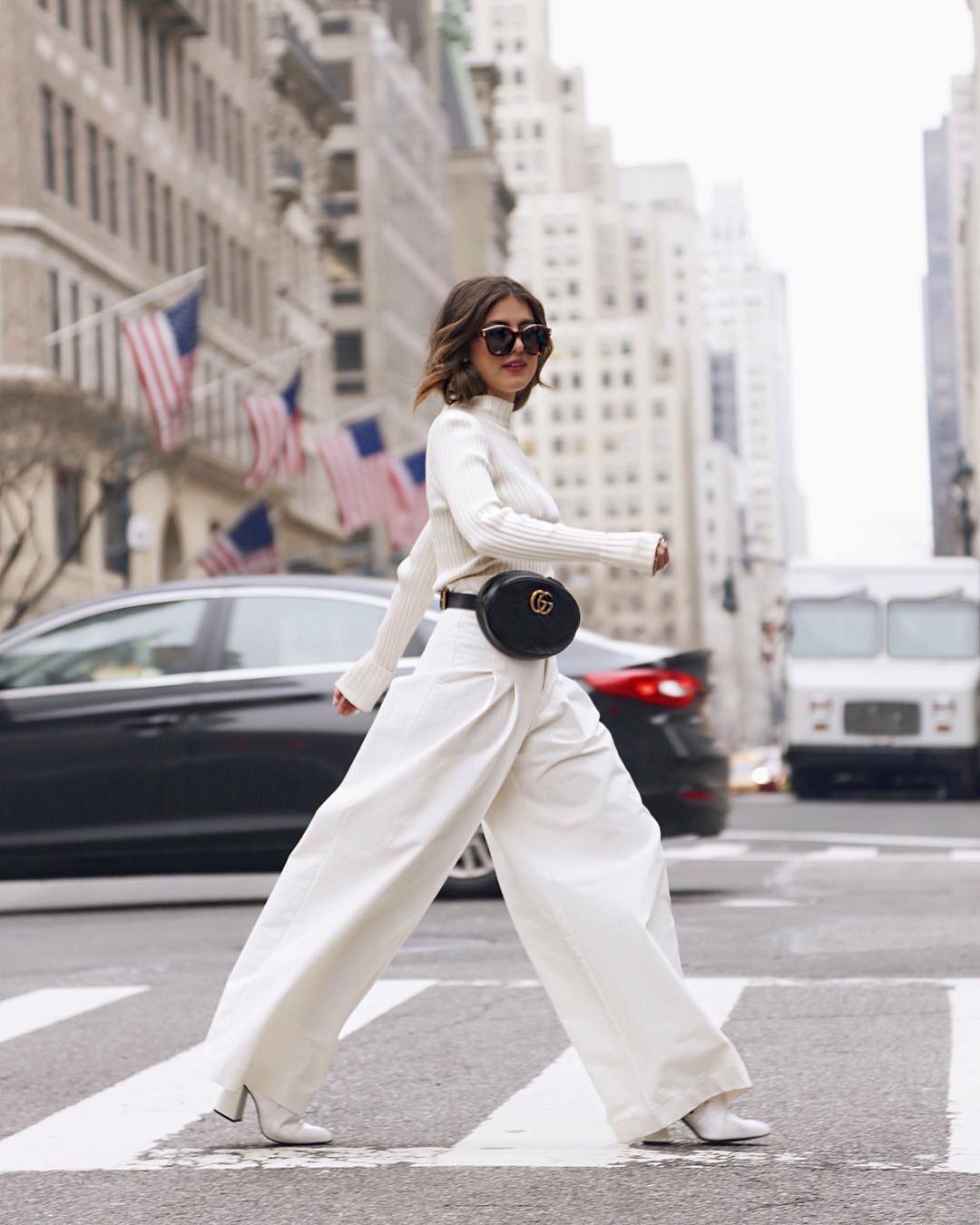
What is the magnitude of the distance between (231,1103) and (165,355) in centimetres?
2857

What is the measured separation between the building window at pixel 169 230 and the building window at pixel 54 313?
8.53m

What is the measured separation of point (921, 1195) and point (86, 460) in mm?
32953

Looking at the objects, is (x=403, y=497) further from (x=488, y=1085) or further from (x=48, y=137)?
(x=488, y=1085)

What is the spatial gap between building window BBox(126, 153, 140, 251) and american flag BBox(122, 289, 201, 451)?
15.1 metres

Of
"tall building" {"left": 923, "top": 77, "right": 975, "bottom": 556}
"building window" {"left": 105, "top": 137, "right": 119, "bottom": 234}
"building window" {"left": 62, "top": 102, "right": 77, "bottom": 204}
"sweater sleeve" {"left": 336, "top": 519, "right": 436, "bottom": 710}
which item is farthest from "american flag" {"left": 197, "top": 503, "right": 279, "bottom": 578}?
"tall building" {"left": 923, "top": 77, "right": 975, "bottom": 556}

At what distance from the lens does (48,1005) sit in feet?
25.9

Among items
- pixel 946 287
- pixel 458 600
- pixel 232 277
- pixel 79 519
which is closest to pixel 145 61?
pixel 232 277

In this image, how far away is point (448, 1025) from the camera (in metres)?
7.15

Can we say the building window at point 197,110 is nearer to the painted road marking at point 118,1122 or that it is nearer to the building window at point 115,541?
the building window at point 115,541

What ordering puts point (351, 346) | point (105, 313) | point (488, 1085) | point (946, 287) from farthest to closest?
point (946, 287), point (351, 346), point (105, 313), point (488, 1085)

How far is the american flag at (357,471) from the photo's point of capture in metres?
Answer: 42.3

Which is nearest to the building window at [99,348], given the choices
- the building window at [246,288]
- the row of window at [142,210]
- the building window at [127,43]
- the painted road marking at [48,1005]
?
the row of window at [142,210]

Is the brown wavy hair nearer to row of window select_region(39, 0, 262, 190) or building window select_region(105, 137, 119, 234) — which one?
row of window select_region(39, 0, 262, 190)

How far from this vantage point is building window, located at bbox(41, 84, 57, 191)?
42719mm
